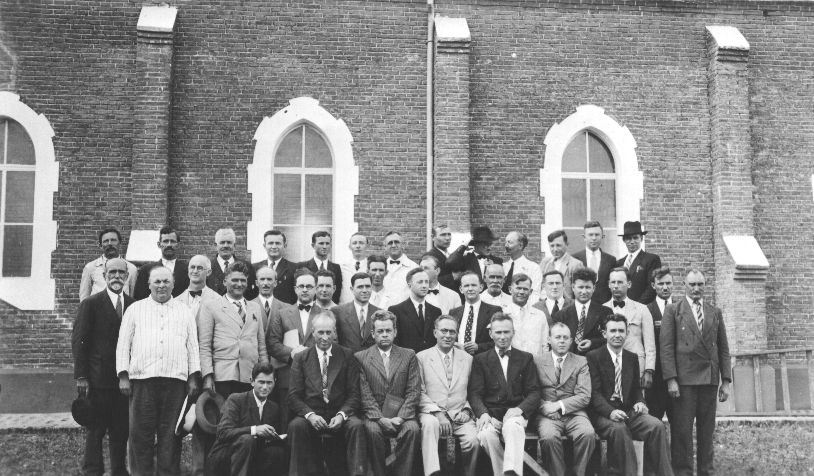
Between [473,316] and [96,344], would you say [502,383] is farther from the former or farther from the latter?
[96,344]

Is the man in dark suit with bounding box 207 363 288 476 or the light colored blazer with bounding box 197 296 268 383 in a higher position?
the light colored blazer with bounding box 197 296 268 383

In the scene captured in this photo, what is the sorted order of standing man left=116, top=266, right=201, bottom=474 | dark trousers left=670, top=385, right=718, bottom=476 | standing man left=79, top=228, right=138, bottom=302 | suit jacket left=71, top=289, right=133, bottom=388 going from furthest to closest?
standing man left=79, top=228, right=138, bottom=302 → dark trousers left=670, top=385, right=718, bottom=476 → suit jacket left=71, top=289, right=133, bottom=388 → standing man left=116, top=266, right=201, bottom=474

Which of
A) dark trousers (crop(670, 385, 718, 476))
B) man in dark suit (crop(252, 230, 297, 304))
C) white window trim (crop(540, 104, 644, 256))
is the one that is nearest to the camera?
dark trousers (crop(670, 385, 718, 476))

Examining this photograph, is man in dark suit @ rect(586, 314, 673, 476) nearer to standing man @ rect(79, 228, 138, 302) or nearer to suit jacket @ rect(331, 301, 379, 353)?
suit jacket @ rect(331, 301, 379, 353)

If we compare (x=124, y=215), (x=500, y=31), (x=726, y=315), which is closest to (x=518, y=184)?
(x=500, y=31)

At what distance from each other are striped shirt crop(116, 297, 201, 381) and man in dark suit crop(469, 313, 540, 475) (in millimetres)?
2532

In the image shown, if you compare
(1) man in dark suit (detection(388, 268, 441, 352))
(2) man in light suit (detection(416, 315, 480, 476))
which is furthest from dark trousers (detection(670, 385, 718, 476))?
(1) man in dark suit (detection(388, 268, 441, 352))

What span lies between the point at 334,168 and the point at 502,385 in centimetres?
603

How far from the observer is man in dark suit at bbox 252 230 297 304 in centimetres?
960

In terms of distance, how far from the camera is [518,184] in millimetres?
13414

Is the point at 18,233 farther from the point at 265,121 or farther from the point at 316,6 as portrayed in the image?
the point at 316,6

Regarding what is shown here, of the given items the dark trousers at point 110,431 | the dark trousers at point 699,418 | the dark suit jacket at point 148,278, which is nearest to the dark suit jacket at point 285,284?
the dark suit jacket at point 148,278

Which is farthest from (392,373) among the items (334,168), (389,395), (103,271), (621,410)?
(334,168)

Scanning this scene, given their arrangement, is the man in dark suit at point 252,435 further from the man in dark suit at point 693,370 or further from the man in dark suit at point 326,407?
the man in dark suit at point 693,370
